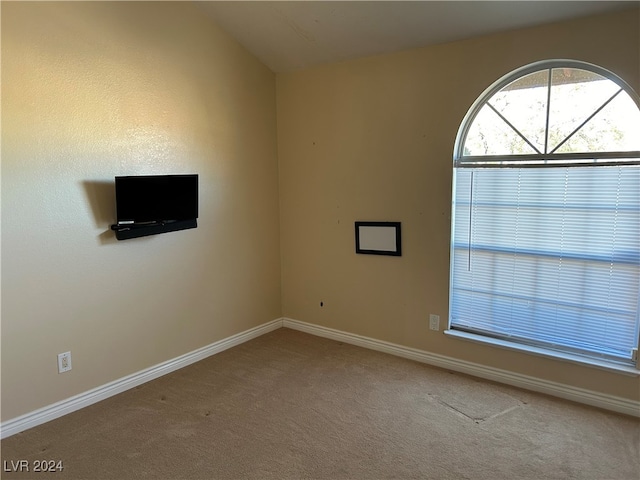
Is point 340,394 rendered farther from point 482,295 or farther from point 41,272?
point 41,272

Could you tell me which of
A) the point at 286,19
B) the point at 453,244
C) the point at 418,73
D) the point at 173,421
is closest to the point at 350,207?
the point at 453,244

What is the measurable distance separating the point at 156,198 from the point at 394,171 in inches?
68.8

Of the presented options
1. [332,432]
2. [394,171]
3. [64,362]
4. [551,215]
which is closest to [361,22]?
[394,171]

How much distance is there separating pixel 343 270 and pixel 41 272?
7.28 feet

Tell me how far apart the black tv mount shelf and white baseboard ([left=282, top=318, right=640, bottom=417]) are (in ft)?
→ 5.11

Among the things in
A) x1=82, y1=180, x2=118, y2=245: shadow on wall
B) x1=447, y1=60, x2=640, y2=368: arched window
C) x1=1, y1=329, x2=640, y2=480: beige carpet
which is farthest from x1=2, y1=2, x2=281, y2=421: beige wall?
x1=447, y1=60, x2=640, y2=368: arched window

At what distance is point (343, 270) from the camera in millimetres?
3805

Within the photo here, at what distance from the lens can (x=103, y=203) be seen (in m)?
2.79

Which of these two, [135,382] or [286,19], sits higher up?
[286,19]

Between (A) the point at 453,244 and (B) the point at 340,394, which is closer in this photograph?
(B) the point at 340,394

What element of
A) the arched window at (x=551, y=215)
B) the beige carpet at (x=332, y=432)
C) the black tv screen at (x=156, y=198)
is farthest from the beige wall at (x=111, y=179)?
the arched window at (x=551, y=215)

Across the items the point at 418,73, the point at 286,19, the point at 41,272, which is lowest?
the point at 41,272

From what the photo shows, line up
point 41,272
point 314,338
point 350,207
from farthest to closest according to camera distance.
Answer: point 314,338 < point 350,207 < point 41,272

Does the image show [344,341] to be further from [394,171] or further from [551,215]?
[551,215]
